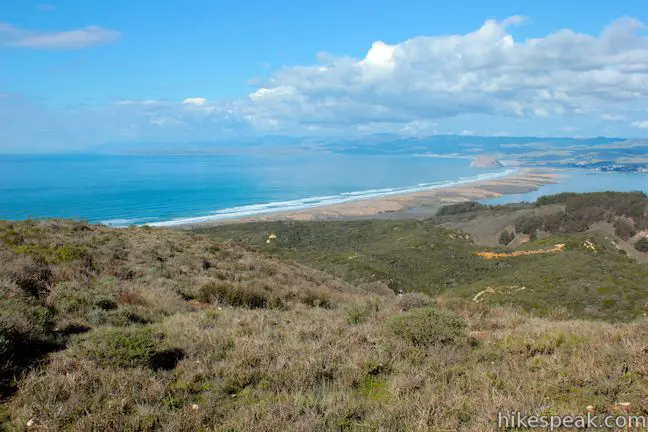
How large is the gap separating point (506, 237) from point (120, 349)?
59.2m

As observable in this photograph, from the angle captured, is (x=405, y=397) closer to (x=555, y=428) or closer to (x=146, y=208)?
(x=555, y=428)

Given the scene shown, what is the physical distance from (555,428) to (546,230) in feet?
201

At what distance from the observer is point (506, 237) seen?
58.0m

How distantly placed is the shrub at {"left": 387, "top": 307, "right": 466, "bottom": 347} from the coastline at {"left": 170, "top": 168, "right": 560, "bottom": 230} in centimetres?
6067

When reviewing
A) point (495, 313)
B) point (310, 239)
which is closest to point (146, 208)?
point (310, 239)

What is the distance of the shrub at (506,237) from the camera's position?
5778 centimetres

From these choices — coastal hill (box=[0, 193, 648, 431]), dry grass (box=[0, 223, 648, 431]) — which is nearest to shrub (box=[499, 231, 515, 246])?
coastal hill (box=[0, 193, 648, 431])

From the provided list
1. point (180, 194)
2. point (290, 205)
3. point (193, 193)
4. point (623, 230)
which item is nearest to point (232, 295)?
point (623, 230)

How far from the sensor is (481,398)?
450cm

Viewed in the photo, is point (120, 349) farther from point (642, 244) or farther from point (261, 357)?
point (642, 244)

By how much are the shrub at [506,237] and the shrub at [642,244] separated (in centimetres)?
1373

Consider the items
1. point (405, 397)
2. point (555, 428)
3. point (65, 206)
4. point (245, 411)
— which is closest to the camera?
point (555, 428)

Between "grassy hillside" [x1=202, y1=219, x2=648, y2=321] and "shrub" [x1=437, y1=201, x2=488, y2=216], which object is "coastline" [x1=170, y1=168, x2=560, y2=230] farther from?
"grassy hillside" [x1=202, y1=219, x2=648, y2=321]

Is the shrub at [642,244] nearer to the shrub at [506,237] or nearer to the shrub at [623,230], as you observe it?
the shrub at [623,230]
